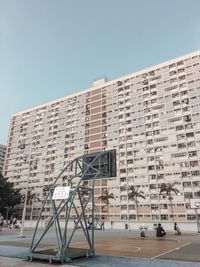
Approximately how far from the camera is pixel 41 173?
112 meters

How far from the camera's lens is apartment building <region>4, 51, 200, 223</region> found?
3226 inches

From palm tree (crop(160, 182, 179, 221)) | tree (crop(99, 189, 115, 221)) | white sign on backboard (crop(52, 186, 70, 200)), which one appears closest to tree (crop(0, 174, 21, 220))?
tree (crop(99, 189, 115, 221))

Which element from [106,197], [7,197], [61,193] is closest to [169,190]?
[106,197]

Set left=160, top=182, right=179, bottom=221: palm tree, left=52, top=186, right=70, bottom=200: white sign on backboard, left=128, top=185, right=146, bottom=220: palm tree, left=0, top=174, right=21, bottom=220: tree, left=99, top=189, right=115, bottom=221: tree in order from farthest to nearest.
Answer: left=0, top=174, right=21, bottom=220: tree < left=99, top=189, right=115, bottom=221: tree < left=128, top=185, right=146, bottom=220: palm tree < left=160, top=182, right=179, bottom=221: palm tree < left=52, top=186, right=70, bottom=200: white sign on backboard

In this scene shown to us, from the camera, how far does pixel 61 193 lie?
15703mm

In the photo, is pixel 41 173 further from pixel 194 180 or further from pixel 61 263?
pixel 61 263

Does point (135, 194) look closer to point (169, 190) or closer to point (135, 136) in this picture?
point (169, 190)

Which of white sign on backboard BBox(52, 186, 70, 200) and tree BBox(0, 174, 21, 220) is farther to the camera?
tree BBox(0, 174, 21, 220)

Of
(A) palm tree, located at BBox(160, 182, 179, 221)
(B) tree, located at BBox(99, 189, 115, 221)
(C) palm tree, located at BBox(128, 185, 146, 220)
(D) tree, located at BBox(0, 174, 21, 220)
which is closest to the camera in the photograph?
(A) palm tree, located at BBox(160, 182, 179, 221)

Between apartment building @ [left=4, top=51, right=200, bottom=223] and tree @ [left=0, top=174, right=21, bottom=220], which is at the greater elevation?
apartment building @ [left=4, top=51, right=200, bottom=223]

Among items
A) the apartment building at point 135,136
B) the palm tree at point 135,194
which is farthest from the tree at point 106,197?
the palm tree at point 135,194

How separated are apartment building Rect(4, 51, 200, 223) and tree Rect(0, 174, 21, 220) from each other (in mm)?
11144

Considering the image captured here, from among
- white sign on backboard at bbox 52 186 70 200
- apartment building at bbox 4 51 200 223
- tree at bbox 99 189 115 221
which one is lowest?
white sign on backboard at bbox 52 186 70 200

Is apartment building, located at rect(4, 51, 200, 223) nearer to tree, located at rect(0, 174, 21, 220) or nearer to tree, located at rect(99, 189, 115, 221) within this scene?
tree, located at rect(99, 189, 115, 221)
